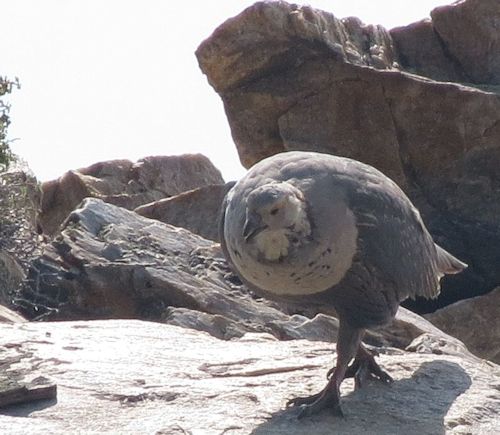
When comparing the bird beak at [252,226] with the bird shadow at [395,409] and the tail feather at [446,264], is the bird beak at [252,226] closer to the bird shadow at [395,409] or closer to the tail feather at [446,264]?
the bird shadow at [395,409]

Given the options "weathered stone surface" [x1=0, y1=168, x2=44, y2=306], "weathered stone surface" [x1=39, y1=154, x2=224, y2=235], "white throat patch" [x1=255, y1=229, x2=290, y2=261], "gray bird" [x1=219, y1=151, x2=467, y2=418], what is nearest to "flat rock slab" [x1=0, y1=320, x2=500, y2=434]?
"gray bird" [x1=219, y1=151, x2=467, y2=418]

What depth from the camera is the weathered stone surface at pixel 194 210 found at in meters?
12.7

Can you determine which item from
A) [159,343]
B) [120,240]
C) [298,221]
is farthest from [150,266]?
[298,221]

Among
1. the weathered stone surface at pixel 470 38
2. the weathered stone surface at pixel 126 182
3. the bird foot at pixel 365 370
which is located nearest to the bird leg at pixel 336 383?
the bird foot at pixel 365 370

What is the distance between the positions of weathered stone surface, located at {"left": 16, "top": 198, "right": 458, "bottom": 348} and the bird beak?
2.90 metres

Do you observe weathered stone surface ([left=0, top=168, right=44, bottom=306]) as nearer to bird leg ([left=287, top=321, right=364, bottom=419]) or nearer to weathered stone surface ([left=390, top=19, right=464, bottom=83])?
bird leg ([left=287, top=321, right=364, bottom=419])

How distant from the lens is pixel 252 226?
6.68 meters

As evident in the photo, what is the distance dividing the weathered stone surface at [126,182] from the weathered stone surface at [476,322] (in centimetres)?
346

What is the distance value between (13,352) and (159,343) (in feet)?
3.15

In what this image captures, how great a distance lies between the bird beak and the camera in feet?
21.9

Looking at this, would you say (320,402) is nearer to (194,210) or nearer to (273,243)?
(273,243)

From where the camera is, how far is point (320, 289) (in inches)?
280

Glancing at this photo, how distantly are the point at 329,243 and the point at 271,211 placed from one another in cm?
47

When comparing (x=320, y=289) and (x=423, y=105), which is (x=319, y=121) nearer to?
(x=423, y=105)
